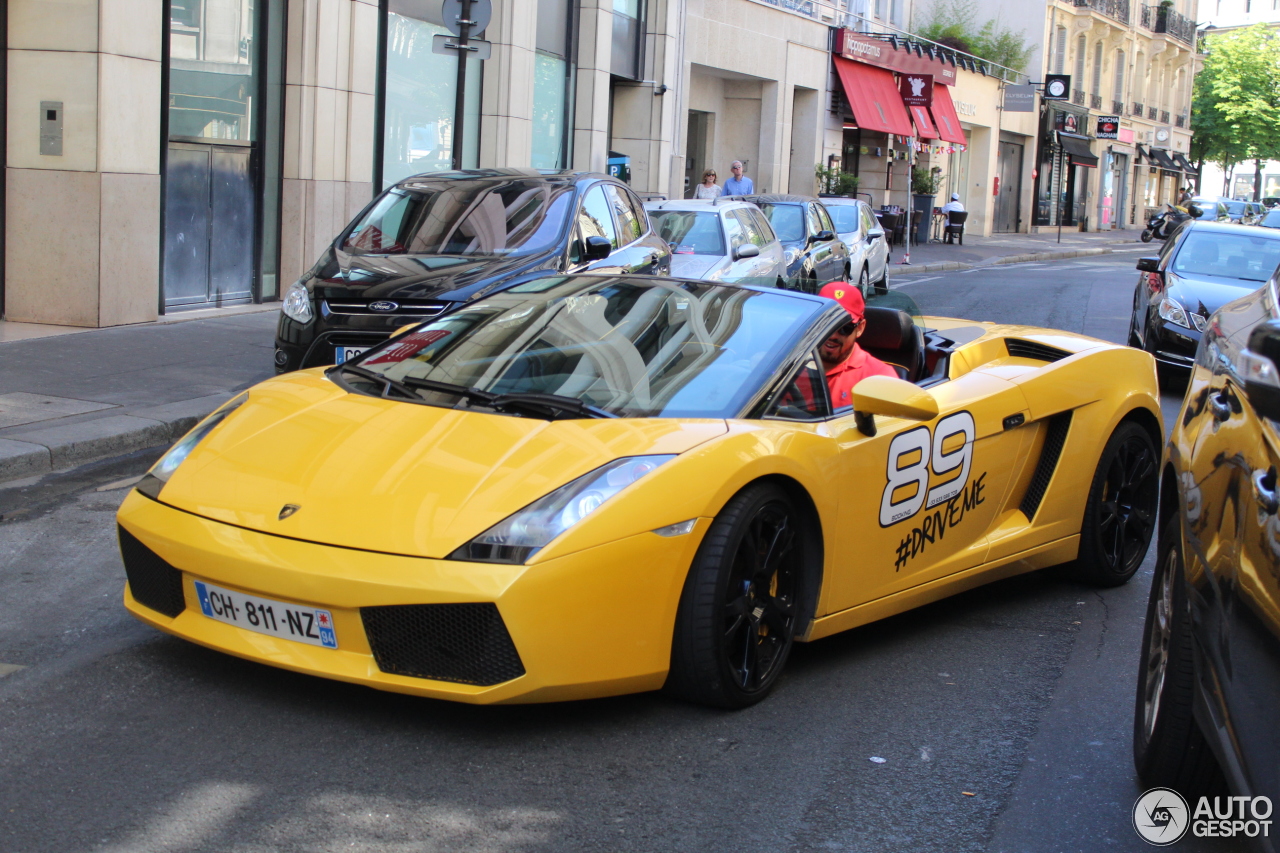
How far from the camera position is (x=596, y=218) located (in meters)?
10.7

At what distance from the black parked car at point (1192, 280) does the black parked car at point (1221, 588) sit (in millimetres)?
8496

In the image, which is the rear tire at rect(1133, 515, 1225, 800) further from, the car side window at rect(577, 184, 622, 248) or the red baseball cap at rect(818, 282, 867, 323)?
the car side window at rect(577, 184, 622, 248)

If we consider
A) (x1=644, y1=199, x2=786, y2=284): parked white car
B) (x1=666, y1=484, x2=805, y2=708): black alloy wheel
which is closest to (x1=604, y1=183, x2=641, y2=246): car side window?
(x1=644, y1=199, x2=786, y2=284): parked white car

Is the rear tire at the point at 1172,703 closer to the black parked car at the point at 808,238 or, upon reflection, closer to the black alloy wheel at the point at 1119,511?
the black alloy wheel at the point at 1119,511

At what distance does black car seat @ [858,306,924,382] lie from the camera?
5.64m

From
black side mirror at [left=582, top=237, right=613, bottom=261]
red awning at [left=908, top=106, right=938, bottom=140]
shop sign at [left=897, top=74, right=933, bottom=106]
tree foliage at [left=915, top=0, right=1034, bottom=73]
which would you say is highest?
tree foliage at [left=915, top=0, right=1034, bottom=73]

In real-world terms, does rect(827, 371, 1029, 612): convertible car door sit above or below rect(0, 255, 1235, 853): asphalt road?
above

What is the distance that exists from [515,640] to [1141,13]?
69.9 metres

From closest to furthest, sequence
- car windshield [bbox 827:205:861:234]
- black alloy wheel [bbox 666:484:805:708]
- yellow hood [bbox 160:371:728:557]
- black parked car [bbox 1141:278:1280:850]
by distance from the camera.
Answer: black parked car [bbox 1141:278:1280:850] < yellow hood [bbox 160:371:728:557] < black alloy wheel [bbox 666:484:805:708] < car windshield [bbox 827:205:861:234]

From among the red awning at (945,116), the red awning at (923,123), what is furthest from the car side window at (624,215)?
the red awning at (945,116)

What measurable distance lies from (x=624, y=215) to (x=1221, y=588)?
349 inches

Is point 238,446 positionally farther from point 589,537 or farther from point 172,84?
point 172,84

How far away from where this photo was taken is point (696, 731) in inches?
151

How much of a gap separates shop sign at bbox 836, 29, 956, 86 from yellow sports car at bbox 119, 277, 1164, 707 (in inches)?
1223
